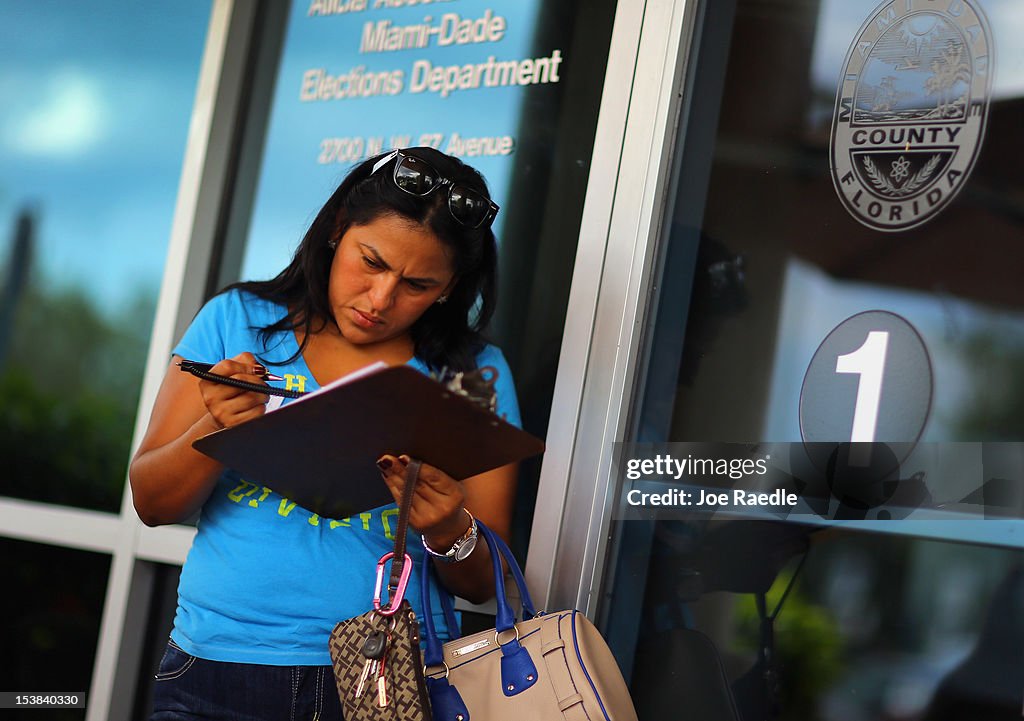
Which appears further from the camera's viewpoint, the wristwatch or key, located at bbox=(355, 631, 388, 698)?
the wristwatch

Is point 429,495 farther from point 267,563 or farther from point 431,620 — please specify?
point 267,563

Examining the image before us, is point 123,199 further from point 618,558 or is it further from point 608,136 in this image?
point 618,558

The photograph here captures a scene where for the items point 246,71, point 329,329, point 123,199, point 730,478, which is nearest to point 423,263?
point 329,329

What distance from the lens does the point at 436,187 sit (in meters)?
1.82

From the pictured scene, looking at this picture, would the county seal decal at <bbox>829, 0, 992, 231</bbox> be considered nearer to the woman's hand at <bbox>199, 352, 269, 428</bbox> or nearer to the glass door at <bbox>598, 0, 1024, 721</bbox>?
the glass door at <bbox>598, 0, 1024, 721</bbox>

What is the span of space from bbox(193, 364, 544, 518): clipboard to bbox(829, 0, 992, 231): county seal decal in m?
0.83

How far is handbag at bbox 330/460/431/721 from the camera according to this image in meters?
1.48

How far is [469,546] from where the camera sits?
5.47 ft

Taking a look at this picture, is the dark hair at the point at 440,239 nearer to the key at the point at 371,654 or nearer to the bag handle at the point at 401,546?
the bag handle at the point at 401,546

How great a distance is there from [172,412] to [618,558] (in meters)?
0.90

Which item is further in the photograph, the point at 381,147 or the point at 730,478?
the point at 381,147

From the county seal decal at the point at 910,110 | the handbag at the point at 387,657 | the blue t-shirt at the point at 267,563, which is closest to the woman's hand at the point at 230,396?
the blue t-shirt at the point at 267,563

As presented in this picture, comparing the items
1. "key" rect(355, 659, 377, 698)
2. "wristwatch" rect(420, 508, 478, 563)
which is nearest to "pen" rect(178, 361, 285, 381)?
"wristwatch" rect(420, 508, 478, 563)

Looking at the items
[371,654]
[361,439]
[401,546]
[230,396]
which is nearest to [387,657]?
[371,654]
